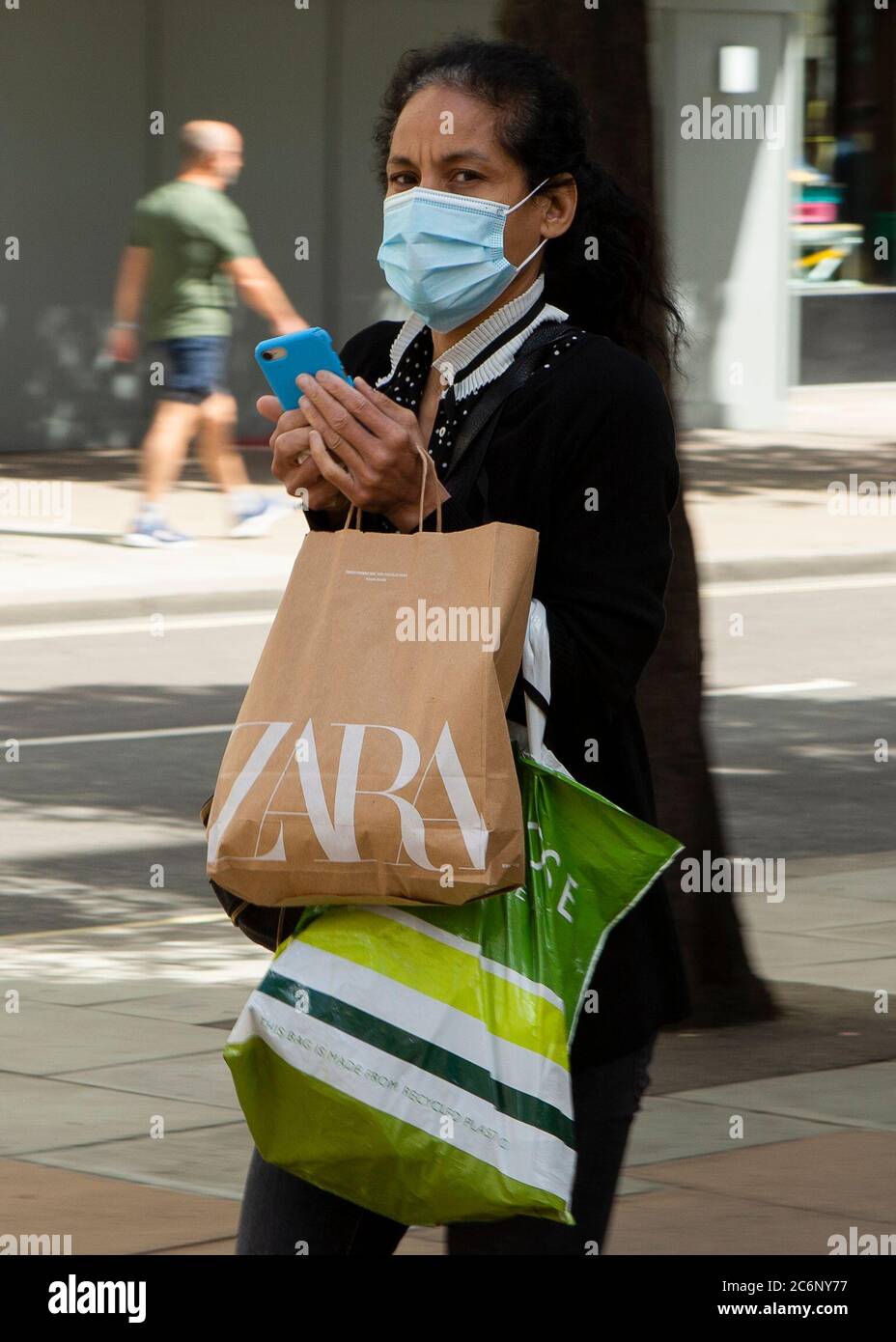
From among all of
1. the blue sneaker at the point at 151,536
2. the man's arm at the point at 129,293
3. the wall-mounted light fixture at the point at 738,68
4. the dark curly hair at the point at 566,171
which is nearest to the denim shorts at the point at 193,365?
the man's arm at the point at 129,293

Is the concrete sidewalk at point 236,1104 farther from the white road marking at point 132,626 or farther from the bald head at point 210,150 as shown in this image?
the bald head at point 210,150

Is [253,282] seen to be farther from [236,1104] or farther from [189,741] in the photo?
[236,1104]

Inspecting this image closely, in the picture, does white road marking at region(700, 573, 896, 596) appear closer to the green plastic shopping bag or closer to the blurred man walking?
the blurred man walking

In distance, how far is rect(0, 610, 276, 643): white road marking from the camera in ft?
44.0

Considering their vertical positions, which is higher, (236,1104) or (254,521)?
(236,1104)

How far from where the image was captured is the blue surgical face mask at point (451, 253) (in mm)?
2947

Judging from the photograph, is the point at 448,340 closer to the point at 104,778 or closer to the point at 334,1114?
the point at 334,1114

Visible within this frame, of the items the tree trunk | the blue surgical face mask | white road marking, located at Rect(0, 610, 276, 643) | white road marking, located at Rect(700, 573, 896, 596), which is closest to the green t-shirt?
white road marking, located at Rect(0, 610, 276, 643)

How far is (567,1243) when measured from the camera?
2.82 metres

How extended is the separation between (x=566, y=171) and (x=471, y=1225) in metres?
1.22

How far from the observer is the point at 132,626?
13.8m

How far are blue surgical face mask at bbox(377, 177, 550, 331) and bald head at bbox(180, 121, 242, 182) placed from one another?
1242 centimetres

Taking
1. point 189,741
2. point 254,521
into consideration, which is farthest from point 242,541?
point 189,741
